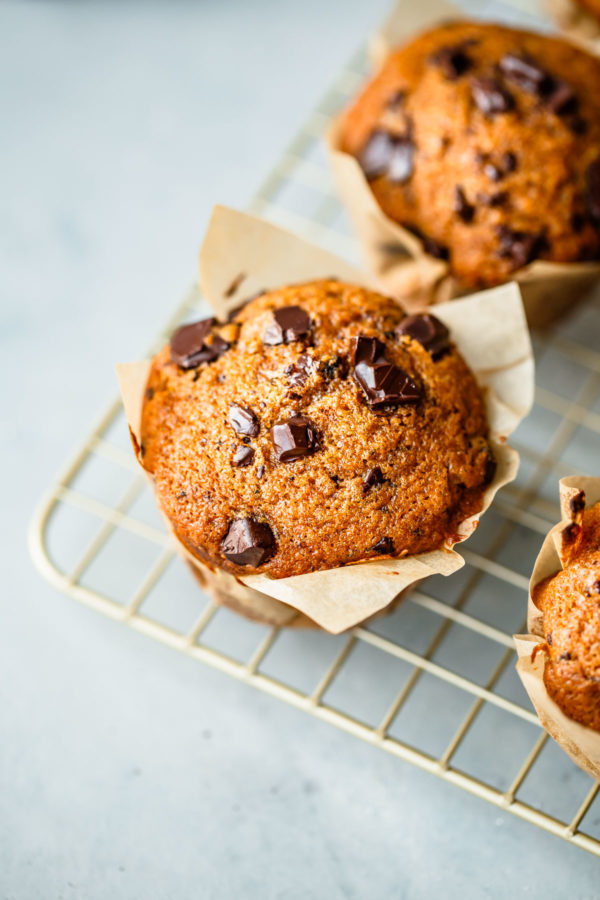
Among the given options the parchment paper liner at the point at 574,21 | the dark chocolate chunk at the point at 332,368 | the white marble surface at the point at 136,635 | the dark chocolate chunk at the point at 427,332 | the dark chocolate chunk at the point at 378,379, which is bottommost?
the white marble surface at the point at 136,635

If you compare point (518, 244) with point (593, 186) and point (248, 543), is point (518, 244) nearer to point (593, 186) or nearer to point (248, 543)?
point (593, 186)

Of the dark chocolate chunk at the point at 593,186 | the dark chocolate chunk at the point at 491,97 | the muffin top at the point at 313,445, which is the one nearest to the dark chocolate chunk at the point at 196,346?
the muffin top at the point at 313,445

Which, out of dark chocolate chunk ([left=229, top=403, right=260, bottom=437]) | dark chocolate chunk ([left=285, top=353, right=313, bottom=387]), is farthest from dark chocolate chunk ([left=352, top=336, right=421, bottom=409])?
dark chocolate chunk ([left=229, top=403, right=260, bottom=437])

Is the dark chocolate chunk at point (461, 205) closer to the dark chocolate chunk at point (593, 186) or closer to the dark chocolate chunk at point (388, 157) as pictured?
the dark chocolate chunk at point (388, 157)

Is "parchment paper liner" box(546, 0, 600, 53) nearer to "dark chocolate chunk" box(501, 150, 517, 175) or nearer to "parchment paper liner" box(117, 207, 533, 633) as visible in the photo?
"dark chocolate chunk" box(501, 150, 517, 175)

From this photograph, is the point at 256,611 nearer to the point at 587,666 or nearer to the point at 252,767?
the point at 252,767

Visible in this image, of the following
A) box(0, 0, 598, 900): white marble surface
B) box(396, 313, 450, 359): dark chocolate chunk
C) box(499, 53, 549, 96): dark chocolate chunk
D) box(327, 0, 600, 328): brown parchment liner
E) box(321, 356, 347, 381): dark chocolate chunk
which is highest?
box(499, 53, 549, 96): dark chocolate chunk

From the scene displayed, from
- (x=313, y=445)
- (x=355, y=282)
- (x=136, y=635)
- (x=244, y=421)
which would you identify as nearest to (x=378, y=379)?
(x=313, y=445)
